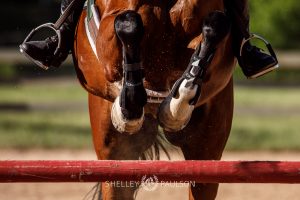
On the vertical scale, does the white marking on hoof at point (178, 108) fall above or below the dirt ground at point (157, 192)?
above

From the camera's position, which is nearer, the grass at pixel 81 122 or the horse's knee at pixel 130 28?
the horse's knee at pixel 130 28

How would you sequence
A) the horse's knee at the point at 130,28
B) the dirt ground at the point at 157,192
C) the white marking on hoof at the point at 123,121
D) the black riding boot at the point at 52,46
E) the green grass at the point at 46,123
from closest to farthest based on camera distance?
the horse's knee at the point at 130,28 < the white marking on hoof at the point at 123,121 < the black riding boot at the point at 52,46 < the dirt ground at the point at 157,192 < the green grass at the point at 46,123

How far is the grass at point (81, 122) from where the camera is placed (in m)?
11.8

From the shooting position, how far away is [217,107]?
5340mm

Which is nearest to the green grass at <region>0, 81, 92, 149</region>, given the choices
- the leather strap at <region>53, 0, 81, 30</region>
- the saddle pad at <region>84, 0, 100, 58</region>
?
the leather strap at <region>53, 0, 81, 30</region>

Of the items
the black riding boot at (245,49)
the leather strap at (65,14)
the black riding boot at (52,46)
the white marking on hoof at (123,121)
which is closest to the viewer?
the white marking on hoof at (123,121)

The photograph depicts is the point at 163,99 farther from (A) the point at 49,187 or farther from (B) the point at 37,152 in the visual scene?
(B) the point at 37,152

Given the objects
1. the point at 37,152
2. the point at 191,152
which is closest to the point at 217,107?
the point at 191,152

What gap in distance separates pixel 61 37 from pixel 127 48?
1059 mm

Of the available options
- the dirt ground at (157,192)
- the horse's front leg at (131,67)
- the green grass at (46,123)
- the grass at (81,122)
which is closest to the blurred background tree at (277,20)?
the grass at (81,122)

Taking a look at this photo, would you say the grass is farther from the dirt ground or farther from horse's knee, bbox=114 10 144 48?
horse's knee, bbox=114 10 144 48

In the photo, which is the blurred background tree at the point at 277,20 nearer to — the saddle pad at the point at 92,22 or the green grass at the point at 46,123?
the green grass at the point at 46,123

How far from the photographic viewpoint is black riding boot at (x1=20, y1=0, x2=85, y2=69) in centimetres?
552

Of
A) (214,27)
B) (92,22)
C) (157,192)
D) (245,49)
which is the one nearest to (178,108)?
(214,27)
